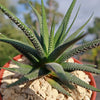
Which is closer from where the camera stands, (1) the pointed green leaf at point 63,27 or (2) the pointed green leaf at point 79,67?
(2) the pointed green leaf at point 79,67

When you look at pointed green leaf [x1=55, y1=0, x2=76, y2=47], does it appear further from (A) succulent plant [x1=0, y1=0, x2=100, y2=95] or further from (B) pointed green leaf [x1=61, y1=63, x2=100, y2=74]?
(B) pointed green leaf [x1=61, y1=63, x2=100, y2=74]

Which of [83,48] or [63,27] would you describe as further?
[63,27]

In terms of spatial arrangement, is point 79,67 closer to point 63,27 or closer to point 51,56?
point 51,56

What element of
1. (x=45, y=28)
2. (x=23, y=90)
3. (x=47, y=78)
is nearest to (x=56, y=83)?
(x=47, y=78)

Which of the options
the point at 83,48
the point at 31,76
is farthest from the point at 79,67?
the point at 31,76

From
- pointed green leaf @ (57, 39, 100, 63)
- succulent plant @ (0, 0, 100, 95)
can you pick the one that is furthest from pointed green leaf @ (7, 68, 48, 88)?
pointed green leaf @ (57, 39, 100, 63)

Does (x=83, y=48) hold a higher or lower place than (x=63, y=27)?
lower

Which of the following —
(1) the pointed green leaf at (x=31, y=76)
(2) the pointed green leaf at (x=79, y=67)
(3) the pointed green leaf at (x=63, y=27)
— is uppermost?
(3) the pointed green leaf at (x=63, y=27)

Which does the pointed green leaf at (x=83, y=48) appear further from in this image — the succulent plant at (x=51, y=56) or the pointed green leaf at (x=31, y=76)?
the pointed green leaf at (x=31, y=76)

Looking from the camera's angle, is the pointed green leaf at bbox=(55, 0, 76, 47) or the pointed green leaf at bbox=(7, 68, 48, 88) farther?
the pointed green leaf at bbox=(55, 0, 76, 47)

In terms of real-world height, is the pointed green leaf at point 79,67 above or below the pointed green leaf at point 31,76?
below

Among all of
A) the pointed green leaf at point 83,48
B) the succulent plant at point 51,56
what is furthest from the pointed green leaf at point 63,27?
the pointed green leaf at point 83,48

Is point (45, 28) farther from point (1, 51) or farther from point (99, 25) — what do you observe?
point (99, 25)
